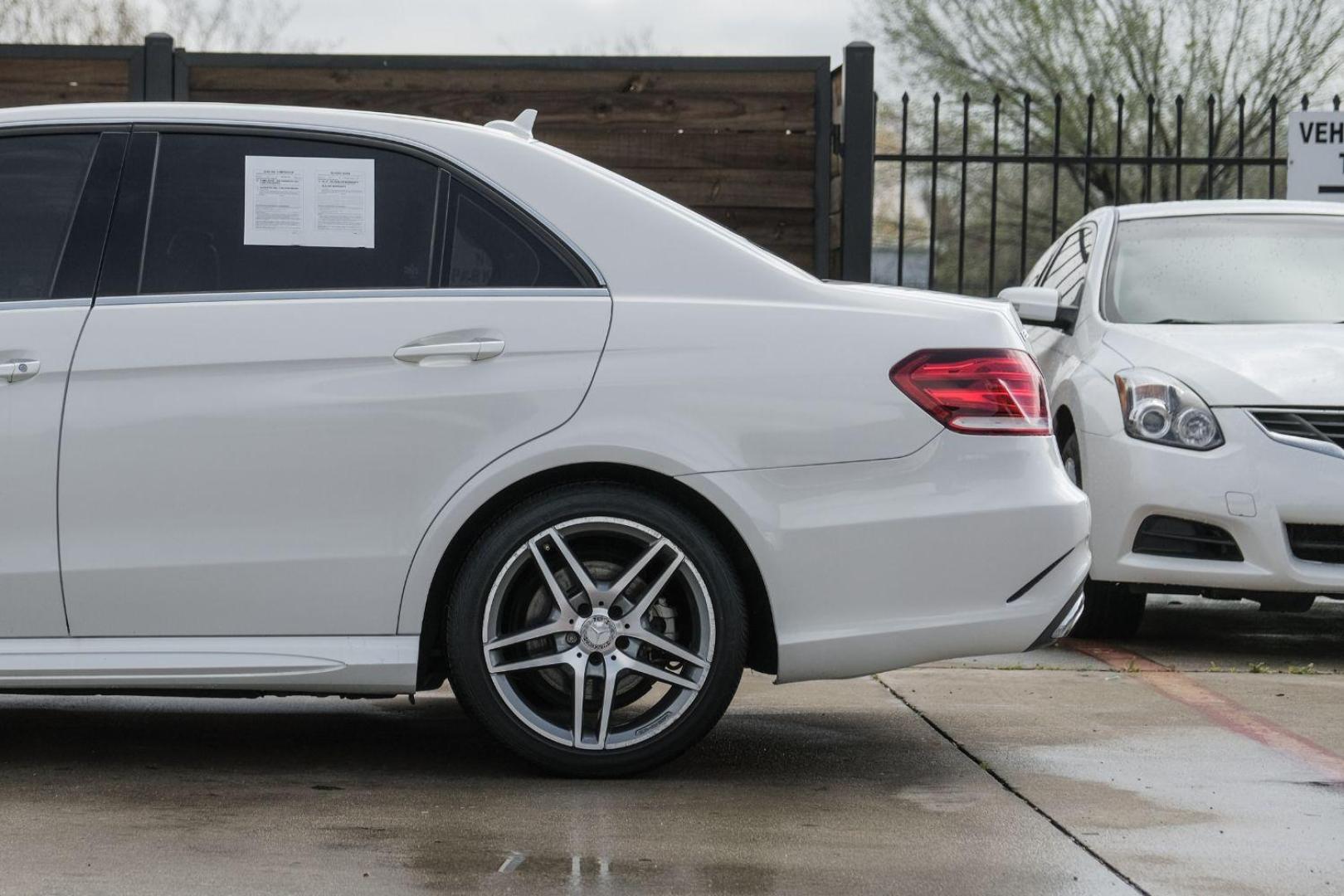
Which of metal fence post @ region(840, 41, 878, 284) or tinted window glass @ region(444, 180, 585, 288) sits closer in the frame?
tinted window glass @ region(444, 180, 585, 288)

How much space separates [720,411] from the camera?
4.51 m

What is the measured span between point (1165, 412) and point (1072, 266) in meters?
1.58

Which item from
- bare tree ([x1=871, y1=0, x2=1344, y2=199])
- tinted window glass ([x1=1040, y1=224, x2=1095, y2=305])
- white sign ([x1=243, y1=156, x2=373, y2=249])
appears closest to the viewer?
white sign ([x1=243, y1=156, x2=373, y2=249])

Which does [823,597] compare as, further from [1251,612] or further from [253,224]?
[1251,612]

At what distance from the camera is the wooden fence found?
31.8ft

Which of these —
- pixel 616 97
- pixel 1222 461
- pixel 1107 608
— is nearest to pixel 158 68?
pixel 616 97

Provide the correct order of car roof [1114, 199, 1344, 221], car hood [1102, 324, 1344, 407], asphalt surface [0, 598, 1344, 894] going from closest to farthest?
1. asphalt surface [0, 598, 1344, 894]
2. car hood [1102, 324, 1344, 407]
3. car roof [1114, 199, 1344, 221]

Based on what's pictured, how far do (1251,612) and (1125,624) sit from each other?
4.85ft

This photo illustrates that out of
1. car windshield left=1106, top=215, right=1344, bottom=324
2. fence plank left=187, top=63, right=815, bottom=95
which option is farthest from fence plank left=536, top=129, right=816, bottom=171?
car windshield left=1106, top=215, right=1344, bottom=324

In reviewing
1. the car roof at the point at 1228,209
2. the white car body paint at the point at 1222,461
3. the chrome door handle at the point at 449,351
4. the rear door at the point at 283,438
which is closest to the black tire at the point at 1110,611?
the white car body paint at the point at 1222,461

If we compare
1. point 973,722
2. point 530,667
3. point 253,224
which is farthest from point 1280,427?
point 253,224

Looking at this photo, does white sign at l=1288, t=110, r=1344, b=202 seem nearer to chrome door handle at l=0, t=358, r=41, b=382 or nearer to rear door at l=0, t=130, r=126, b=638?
rear door at l=0, t=130, r=126, b=638

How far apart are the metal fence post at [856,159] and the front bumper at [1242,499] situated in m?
3.29

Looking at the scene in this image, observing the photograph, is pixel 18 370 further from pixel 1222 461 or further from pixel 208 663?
pixel 1222 461
